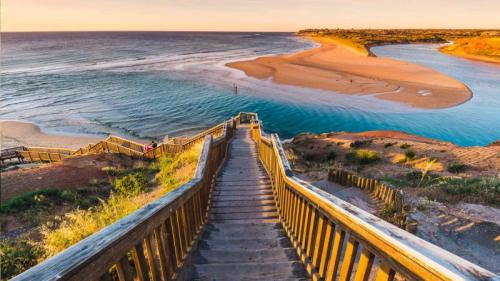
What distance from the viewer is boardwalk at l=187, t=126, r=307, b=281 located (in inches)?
127

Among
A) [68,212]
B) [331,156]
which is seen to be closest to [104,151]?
[68,212]

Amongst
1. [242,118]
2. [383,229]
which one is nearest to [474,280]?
[383,229]

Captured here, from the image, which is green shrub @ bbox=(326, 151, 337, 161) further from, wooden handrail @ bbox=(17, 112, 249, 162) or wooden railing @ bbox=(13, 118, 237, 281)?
wooden railing @ bbox=(13, 118, 237, 281)

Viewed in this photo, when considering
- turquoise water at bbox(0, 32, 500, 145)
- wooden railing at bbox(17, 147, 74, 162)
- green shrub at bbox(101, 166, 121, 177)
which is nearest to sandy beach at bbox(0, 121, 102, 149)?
turquoise water at bbox(0, 32, 500, 145)

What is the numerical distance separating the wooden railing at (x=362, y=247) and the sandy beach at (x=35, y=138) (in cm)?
2326

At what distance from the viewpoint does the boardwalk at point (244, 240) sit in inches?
Result: 127

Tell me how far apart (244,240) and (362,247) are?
7.95 feet

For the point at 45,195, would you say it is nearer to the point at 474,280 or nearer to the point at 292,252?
the point at 292,252

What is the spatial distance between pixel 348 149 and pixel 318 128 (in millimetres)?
8110

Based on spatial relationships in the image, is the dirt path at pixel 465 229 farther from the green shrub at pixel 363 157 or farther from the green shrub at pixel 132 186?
the green shrub at pixel 132 186

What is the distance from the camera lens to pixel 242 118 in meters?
20.8

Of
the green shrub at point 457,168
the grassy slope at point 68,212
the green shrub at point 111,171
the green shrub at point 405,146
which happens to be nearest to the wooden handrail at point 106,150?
Answer: the green shrub at point 111,171

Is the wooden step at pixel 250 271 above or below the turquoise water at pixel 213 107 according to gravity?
above

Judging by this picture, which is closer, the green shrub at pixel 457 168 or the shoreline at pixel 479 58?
the green shrub at pixel 457 168
